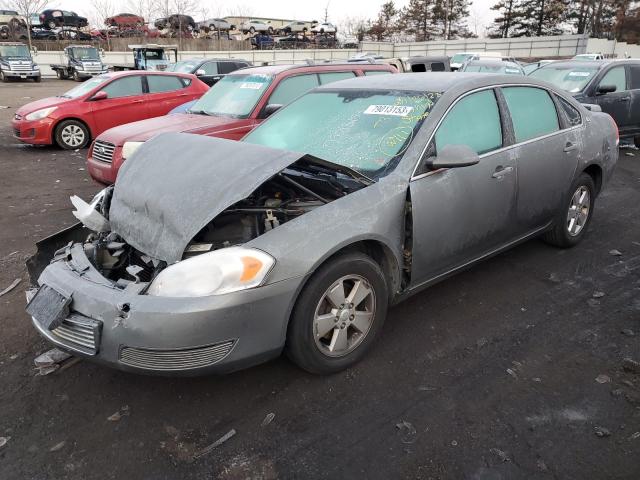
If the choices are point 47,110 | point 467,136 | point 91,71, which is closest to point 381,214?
point 467,136

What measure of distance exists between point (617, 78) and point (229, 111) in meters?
7.52

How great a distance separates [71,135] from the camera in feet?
33.8

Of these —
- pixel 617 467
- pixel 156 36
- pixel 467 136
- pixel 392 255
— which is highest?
pixel 156 36

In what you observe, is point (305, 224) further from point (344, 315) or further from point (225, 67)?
point (225, 67)

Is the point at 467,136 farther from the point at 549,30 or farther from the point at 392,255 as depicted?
the point at 549,30

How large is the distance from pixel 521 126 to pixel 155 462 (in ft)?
11.4

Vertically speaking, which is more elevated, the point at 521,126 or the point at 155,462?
the point at 521,126

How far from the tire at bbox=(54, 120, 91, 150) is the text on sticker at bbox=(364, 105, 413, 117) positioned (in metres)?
8.53

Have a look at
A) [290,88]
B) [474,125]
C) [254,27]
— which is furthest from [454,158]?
[254,27]

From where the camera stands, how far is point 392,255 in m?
3.10

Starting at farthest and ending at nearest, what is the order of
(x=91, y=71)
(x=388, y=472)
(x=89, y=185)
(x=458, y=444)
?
(x=91, y=71)
(x=89, y=185)
(x=458, y=444)
(x=388, y=472)

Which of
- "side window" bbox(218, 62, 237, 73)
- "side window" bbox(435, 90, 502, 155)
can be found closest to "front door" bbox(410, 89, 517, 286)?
"side window" bbox(435, 90, 502, 155)

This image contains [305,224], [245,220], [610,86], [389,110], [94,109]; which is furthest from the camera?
[94,109]

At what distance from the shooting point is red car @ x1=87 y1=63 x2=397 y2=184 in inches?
260
